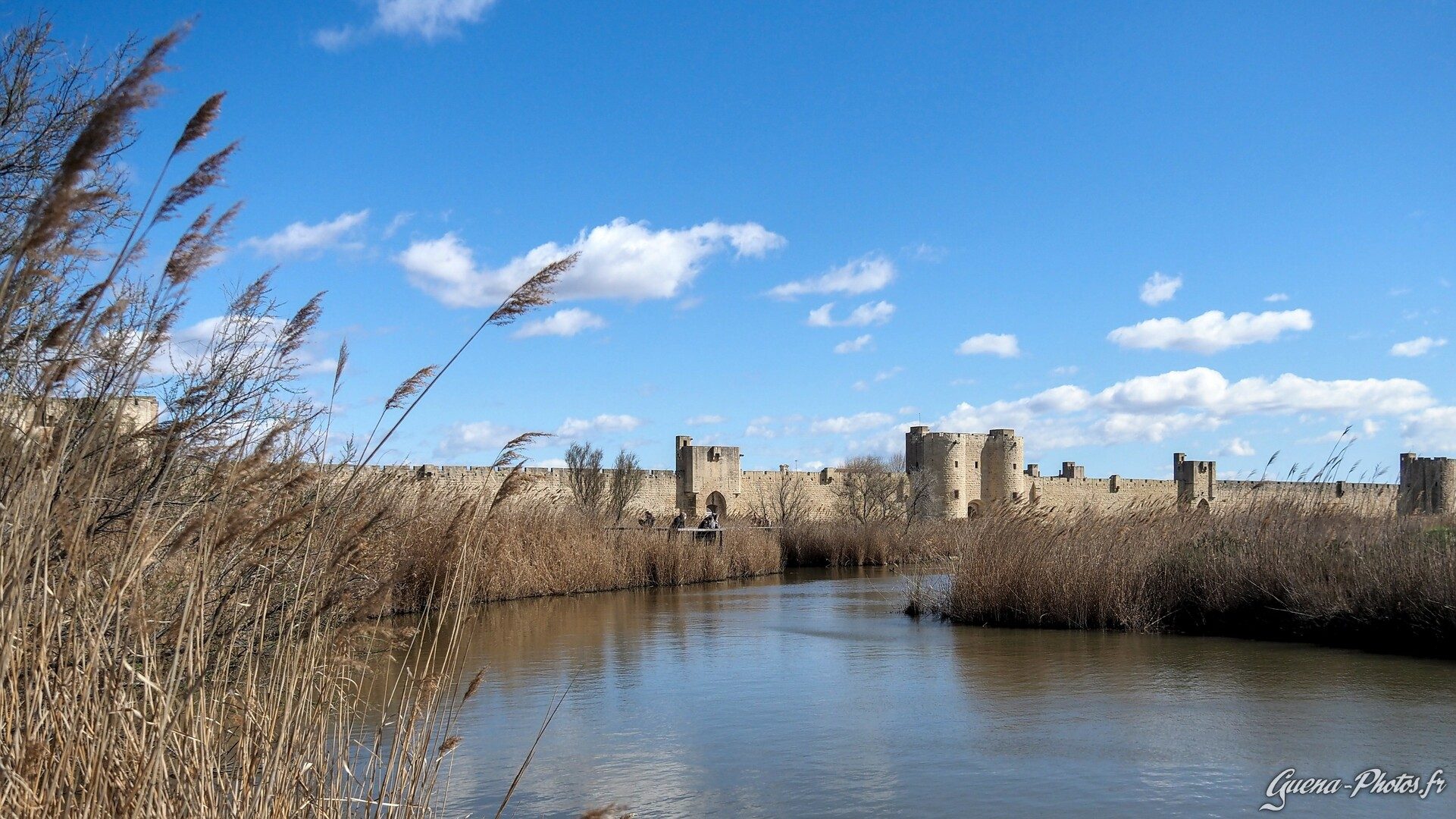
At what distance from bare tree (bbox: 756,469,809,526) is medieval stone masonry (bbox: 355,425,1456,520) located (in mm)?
37

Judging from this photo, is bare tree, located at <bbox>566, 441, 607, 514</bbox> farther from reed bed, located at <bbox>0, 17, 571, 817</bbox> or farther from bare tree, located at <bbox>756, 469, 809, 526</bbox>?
reed bed, located at <bbox>0, 17, 571, 817</bbox>

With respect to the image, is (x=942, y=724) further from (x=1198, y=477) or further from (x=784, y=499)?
(x=1198, y=477)

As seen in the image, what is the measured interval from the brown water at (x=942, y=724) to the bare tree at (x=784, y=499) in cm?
2080

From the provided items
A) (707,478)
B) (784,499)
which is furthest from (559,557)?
(784,499)

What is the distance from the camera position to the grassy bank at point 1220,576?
792cm

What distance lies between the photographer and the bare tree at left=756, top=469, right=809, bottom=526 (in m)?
30.3

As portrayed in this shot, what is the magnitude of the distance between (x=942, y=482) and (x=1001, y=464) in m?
2.56

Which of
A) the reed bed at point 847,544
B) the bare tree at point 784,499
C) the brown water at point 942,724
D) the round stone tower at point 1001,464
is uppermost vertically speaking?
the round stone tower at point 1001,464

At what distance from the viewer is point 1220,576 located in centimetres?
923

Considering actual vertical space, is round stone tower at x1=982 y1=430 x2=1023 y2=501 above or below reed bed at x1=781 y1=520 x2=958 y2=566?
above

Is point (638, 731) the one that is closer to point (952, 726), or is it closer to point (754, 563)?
point (952, 726)

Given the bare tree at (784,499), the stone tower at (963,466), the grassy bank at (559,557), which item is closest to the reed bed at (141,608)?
the grassy bank at (559,557)

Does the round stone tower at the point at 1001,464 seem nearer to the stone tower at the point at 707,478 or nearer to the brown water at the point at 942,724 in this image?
the stone tower at the point at 707,478

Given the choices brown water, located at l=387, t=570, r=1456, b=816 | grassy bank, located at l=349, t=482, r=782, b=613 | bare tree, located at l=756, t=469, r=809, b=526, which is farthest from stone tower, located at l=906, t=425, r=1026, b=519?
brown water, located at l=387, t=570, r=1456, b=816
